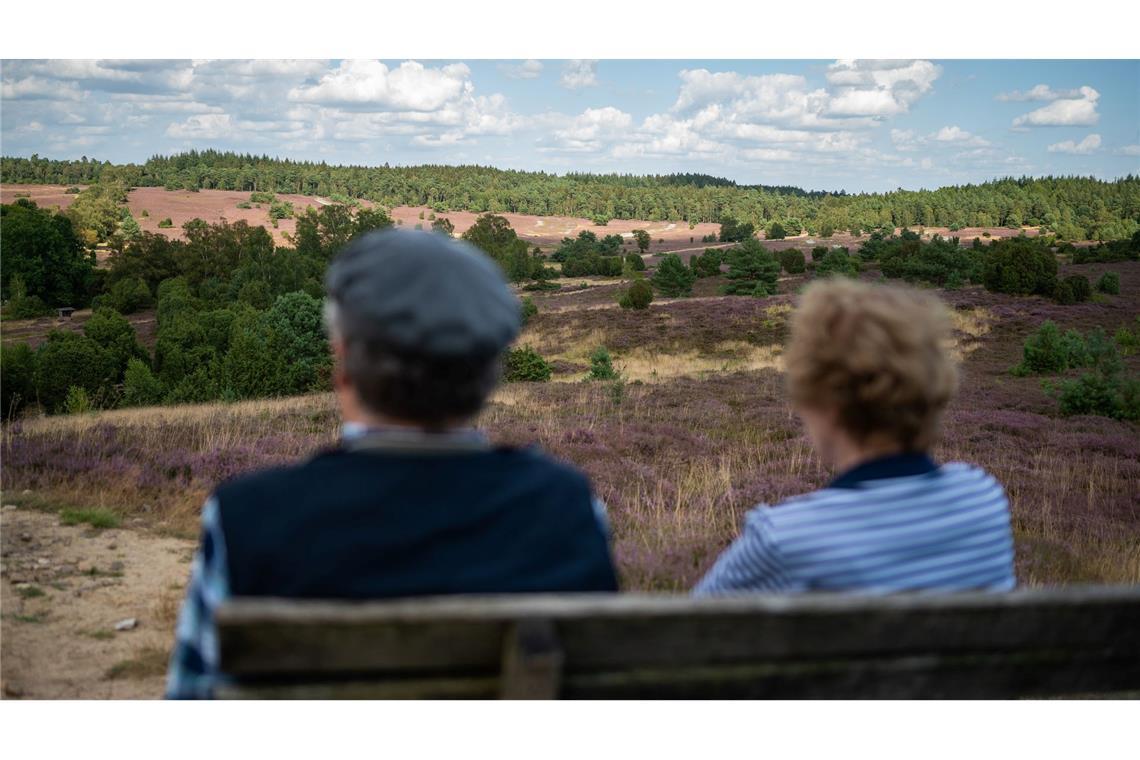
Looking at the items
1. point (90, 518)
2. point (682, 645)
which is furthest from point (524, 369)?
point (682, 645)

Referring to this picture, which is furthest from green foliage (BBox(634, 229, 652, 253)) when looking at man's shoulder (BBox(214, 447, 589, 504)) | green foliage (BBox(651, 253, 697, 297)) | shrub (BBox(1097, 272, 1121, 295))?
man's shoulder (BBox(214, 447, 589, 504))

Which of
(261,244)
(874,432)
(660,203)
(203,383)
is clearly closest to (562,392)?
(203,383)

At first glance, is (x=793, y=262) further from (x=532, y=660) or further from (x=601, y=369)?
(x=532, y=660)

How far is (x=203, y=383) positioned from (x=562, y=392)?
36.4ft

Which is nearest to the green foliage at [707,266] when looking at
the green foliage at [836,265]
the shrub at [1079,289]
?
the green foliage at [836,265]

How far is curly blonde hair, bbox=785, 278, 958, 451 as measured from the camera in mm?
1729

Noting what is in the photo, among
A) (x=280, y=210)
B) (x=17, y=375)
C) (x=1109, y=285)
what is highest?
(x=280, y=210)

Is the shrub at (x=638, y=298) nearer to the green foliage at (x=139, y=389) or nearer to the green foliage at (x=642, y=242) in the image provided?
the green foliage at (x=139, y=389)

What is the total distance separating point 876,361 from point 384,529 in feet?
3.52

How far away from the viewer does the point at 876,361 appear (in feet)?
5.70

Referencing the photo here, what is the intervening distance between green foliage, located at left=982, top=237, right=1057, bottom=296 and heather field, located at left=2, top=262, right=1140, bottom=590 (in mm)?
17768

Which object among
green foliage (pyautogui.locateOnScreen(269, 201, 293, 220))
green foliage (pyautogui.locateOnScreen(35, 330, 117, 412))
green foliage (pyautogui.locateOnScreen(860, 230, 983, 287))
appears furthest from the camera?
green foliage (pyautogui.locateOnScreen(269, 201, 293, 220))

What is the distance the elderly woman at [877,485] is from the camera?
1.68m

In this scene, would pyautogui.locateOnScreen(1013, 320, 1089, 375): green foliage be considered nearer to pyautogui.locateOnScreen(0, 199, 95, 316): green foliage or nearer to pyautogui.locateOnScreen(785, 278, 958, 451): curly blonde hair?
pyautogui.locateOnScreen(785, 278, 958, 451): curly blonde hair
